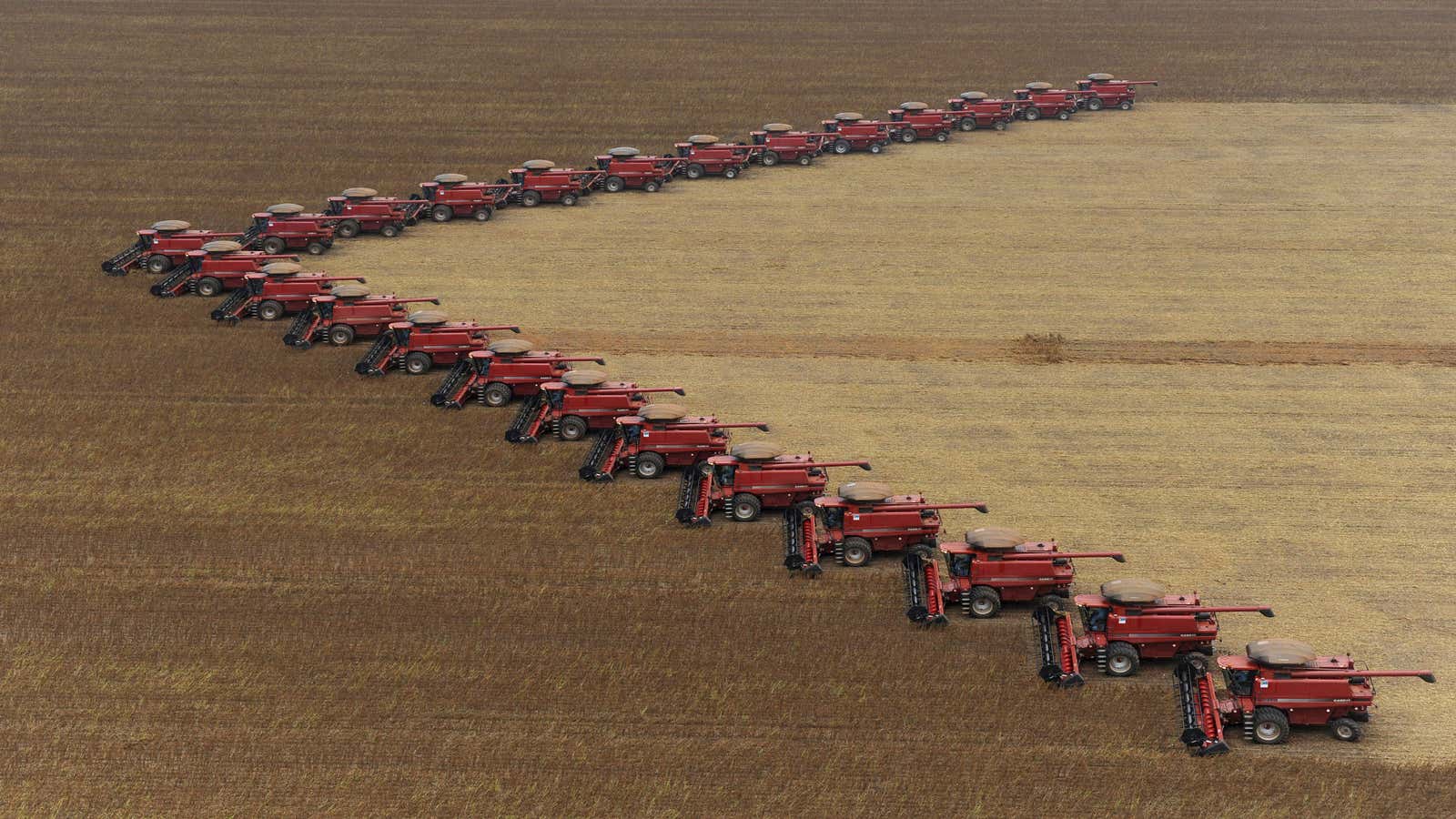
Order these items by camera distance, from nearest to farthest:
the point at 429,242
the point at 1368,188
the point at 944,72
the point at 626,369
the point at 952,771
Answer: the point at 952,771, the point at 626,369, the point at 429,242, the point at 1368,188, the point at 944,72

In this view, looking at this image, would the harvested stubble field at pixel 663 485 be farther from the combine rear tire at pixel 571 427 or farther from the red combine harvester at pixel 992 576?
the combine rear tire at pixel 571 427

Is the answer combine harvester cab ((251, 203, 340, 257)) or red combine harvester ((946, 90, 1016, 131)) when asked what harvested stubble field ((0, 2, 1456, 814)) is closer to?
combine harvester cab ((251, 203, 340, 257))

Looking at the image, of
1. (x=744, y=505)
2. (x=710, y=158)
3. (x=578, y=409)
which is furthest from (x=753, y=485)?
(x=710, y=158)

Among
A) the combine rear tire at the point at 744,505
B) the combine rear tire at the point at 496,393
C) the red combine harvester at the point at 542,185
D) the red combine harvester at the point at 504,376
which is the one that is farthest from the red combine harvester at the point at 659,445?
the red combine harvester at the point at 542,185

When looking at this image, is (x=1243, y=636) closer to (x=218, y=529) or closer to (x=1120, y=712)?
(x=1120, y=712)

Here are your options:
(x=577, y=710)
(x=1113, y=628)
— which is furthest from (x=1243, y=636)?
(x=577, y=710)
